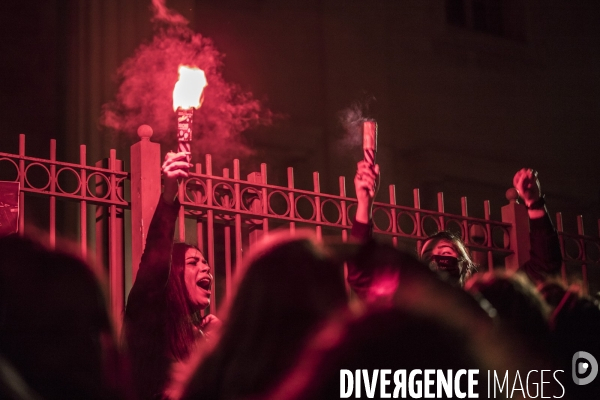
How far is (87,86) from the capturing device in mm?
8539

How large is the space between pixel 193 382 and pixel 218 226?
714 centimetres

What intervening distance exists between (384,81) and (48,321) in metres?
8.46

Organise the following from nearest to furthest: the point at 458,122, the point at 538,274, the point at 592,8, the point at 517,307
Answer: the point at 517,307 → the point at 538,274 → the point at 458,122 → the point at 592,8

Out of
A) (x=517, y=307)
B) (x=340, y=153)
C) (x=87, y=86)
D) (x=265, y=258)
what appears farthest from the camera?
(x=340, y=153)

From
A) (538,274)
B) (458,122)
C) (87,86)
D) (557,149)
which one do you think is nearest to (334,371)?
(538,274)

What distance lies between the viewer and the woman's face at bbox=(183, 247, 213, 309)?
4.75 m

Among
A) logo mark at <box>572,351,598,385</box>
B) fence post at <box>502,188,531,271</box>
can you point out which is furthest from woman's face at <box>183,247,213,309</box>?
fence post at <box>502,188,531,271</box>

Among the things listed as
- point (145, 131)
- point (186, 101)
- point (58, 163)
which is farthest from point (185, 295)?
point (145, 131)

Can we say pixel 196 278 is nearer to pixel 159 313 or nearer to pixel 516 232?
pixel 159 313

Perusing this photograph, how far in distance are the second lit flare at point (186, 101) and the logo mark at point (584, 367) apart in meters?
1.87

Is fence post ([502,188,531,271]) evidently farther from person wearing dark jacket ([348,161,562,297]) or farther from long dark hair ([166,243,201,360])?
long dark hair ([166,243,201,360])

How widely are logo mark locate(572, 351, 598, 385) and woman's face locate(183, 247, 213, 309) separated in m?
1.95

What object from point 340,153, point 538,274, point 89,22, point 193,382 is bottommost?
point 193,382

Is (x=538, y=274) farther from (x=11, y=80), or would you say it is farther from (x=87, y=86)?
(x=11, y=80)
